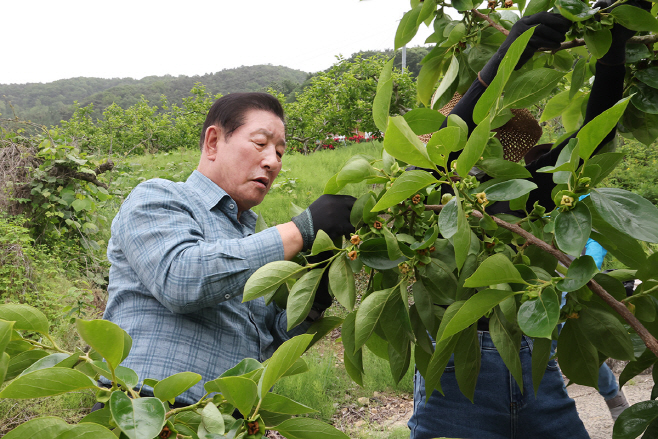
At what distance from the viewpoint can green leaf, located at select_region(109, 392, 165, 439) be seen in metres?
0.44

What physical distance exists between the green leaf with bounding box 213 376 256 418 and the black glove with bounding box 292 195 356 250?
1.79 ft

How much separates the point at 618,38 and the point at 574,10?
0.52 ft

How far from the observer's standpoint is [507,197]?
595 mm

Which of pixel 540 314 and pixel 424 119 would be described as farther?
pixel 424 119

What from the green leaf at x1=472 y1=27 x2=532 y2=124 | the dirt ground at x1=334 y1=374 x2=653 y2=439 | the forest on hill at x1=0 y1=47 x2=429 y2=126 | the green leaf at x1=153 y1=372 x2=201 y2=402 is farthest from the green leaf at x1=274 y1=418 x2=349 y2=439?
the forest on hill at x1=0 y1=47 x2=429 y2=126

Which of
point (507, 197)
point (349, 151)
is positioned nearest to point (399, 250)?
point (507, 197)

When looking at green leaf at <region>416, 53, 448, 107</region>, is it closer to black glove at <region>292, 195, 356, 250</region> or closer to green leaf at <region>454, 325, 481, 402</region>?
black glove at <region>292, 195, 356, 250</region>

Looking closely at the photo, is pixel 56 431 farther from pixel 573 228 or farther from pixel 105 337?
pixel 573 228

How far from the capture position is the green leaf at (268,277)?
2.45ft

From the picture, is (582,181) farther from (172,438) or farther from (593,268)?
(172,438)

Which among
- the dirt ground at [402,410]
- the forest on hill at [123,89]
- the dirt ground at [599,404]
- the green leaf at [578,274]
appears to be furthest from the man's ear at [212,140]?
the forest on hill at [123,89]

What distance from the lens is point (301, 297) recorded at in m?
0.75

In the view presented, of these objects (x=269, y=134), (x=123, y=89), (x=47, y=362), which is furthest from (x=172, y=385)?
(x=123, y=89)

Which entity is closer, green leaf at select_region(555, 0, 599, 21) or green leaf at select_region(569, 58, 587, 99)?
green leaf at select_region(555, 0, 599, 21)
